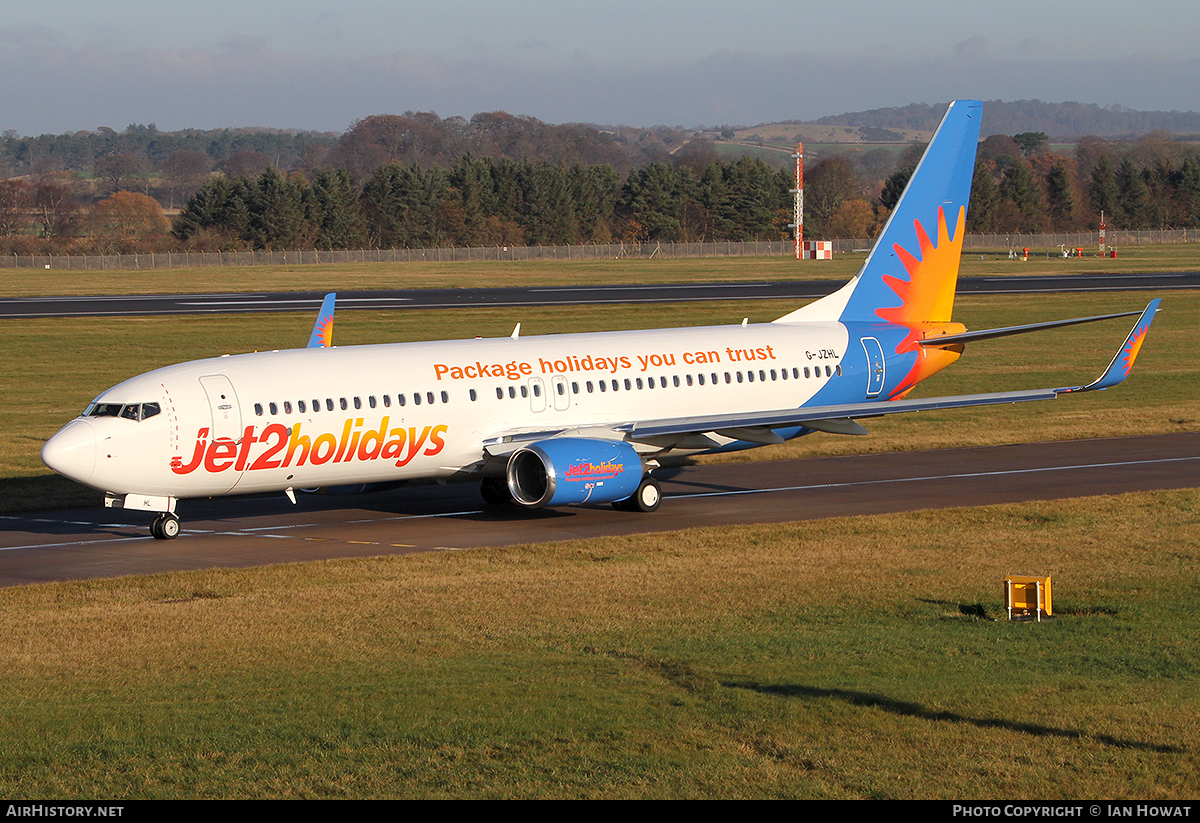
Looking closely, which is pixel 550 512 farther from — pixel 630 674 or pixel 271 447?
pixel 630 674

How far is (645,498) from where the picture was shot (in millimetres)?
32969

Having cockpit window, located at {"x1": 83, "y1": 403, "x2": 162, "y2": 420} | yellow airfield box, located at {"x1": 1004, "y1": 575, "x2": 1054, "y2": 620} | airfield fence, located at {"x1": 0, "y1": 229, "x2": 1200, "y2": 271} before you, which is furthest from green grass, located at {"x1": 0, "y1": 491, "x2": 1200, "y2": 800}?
airfield fence, located at {"x1": 0, "y1": 229, "x2": 1200, "y2": 271}

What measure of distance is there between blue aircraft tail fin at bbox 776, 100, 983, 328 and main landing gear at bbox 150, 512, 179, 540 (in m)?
17.3

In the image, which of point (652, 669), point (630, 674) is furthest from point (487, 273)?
point (630, 674)

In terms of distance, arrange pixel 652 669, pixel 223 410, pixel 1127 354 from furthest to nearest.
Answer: pixel 1127 354 < pixel 223 410 < pixel 652 669

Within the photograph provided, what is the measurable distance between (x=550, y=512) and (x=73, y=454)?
1116 cm

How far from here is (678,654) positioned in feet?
62.9

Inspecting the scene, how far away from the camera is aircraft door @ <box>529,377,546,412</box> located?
3278 cm

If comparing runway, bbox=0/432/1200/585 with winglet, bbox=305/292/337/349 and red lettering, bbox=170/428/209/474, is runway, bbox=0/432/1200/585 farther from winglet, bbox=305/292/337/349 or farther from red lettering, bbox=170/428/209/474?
winglet, bbox=305/292/337/349

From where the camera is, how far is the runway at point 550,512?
94.5ft

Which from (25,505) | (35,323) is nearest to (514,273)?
(35,323)

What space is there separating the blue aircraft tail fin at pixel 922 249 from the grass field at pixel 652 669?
28.7ft

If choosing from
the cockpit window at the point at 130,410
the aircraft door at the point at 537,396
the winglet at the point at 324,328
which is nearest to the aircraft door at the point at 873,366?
the aircraft door at the point at 537,396

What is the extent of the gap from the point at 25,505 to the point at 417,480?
10523 millimetres
